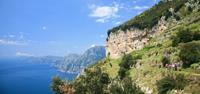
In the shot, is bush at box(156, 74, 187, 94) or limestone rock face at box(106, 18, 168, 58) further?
limestone rock face at box(106, 18, 168, 58)

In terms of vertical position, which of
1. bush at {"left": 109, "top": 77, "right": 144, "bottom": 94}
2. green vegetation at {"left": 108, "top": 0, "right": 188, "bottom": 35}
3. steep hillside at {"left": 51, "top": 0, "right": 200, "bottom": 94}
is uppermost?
green vegetation at {"left": 108, "top": 0, "right": 188, "bottom": 35}

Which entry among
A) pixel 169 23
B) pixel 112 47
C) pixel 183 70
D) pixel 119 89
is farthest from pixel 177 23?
pixel 119 89

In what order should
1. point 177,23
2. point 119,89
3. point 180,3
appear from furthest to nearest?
point 180,3
point 177,23
point 119,89

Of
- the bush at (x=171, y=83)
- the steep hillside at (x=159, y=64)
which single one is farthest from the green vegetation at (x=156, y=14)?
the bush at (x=171, y=83)

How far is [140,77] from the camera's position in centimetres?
6550

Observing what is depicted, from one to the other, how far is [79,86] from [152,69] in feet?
48.9

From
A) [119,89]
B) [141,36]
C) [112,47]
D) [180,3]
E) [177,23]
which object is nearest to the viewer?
[119,89]

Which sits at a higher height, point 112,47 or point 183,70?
point 112,47

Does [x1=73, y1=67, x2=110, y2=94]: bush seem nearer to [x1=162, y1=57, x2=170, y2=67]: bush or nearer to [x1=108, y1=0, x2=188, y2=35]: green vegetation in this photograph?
[x1=162, y1=57, x2=170, y2=67]: bush

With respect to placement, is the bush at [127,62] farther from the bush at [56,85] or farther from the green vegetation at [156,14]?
the green vegetation at [156,14]

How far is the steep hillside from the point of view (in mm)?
49775

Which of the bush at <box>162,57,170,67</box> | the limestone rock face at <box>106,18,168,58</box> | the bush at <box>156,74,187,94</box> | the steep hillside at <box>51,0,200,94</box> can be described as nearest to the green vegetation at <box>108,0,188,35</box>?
the steep hillside at <box>51,0,200,94</box>

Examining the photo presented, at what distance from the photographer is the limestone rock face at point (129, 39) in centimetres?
12962

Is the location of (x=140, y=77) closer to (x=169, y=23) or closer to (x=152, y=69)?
(x=152, y=69)
